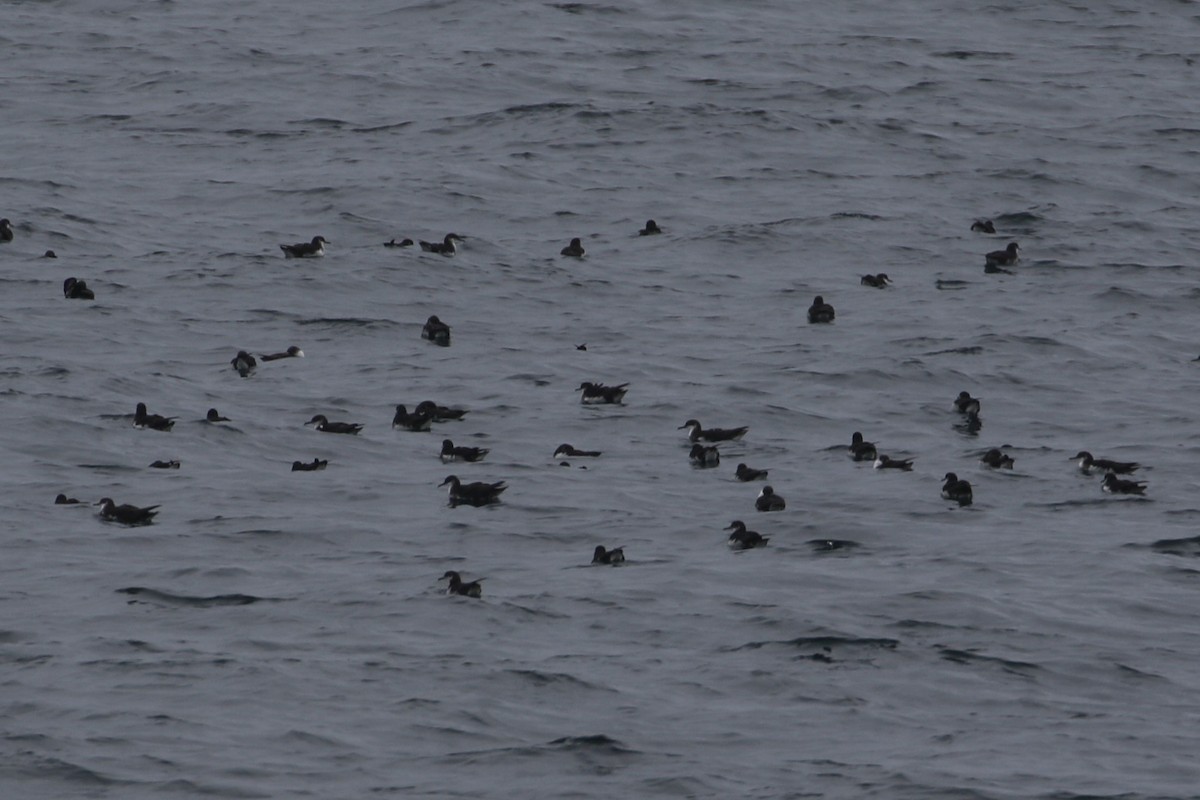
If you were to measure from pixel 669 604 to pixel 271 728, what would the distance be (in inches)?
187

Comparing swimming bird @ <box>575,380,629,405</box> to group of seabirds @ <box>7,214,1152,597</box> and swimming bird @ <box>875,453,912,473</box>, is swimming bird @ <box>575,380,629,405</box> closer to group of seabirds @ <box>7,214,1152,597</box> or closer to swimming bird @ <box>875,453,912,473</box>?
group of seabirds @ <box>7,214,1152,597</box>

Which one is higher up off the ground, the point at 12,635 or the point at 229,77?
the point at 229,77

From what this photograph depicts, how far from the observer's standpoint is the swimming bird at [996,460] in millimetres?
26625

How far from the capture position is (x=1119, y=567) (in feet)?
74.5

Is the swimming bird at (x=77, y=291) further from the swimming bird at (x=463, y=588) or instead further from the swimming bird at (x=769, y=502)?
the swimming bird at (x=463, y=588)

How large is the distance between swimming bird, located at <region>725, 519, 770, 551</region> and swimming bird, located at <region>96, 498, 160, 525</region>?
→ 5.96 meters

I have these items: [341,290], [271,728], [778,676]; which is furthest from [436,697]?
[341,290]

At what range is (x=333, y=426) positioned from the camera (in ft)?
90.5

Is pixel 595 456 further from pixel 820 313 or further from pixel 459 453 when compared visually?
pixel 820 313

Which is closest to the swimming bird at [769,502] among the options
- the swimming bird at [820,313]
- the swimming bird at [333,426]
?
the swimming bird at [333,426]

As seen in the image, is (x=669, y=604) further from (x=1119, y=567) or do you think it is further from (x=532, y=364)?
(x=532, y=364)

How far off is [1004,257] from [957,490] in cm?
1310

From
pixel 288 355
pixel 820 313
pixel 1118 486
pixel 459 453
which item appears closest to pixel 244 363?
pixel 288 355

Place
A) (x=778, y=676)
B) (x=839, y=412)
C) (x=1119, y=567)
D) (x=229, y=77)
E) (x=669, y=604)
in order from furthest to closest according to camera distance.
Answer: (x=229, y=77), (x=839, y=412), (x=1119, y=567), (x=669, y=604), (x=778, y=676)
